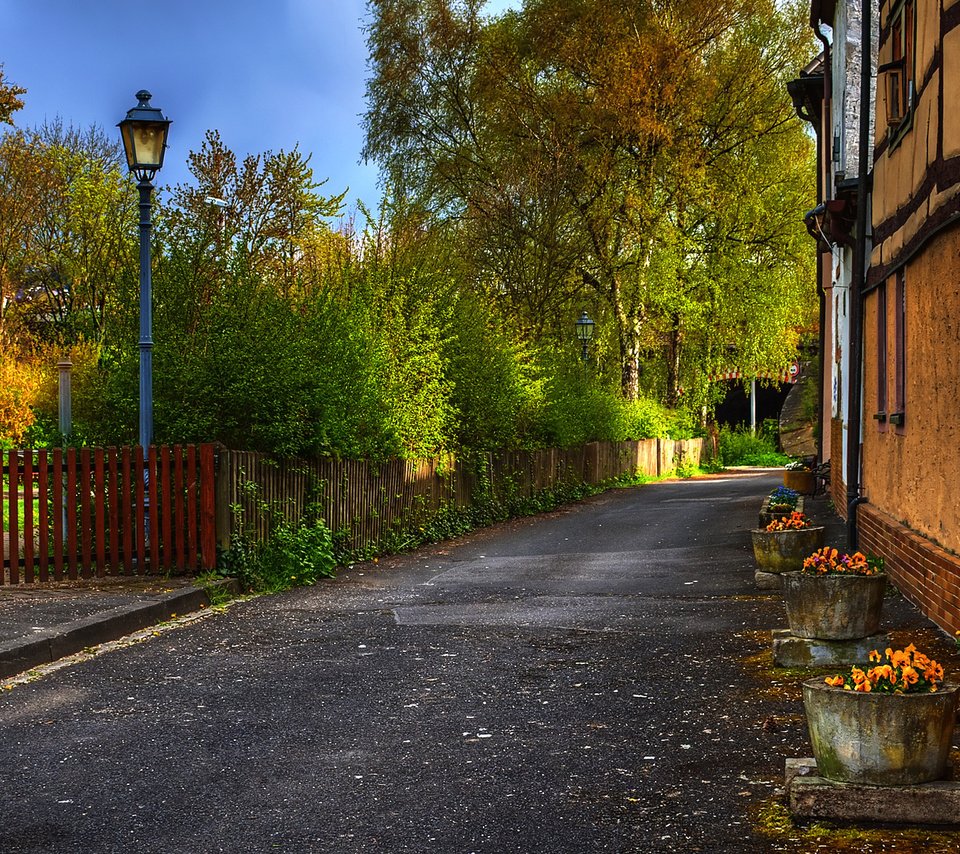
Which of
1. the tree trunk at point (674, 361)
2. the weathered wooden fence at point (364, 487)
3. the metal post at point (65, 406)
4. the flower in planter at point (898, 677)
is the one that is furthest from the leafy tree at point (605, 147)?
the flower in planter at point (898, 677)

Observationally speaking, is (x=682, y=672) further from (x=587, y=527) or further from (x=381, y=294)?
(x=587, y=527)

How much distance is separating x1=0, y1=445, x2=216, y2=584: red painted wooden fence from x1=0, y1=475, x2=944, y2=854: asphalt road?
1215 millimetres

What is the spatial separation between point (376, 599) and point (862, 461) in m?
5.94

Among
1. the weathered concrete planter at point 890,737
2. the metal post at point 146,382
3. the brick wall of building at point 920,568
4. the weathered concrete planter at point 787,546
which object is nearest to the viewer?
the weathered concrete planter at point 890,737

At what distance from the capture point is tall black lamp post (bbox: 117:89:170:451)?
41.4 ft

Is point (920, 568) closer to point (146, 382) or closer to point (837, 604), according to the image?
point (837, 604)

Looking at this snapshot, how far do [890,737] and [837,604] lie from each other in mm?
2894

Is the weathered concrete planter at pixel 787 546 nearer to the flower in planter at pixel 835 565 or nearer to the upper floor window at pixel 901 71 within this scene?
the upper floor window at pixel 901 71

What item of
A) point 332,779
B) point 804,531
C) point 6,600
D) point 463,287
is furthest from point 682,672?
point 463,287

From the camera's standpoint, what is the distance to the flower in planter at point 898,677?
16.4ft

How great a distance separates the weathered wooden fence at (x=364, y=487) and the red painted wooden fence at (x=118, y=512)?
253 mm

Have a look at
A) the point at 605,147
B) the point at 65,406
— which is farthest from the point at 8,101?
the point at 605,147

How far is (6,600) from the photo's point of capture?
11258 mm

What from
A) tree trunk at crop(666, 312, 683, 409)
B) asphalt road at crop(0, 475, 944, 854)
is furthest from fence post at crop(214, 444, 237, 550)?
tree trunk at crop(666, 312, 683, 409)
